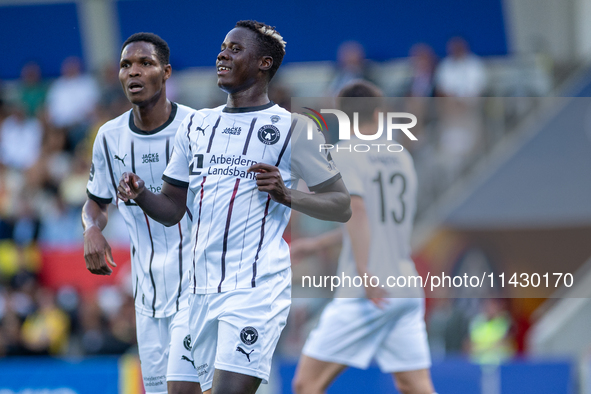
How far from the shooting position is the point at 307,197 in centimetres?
426

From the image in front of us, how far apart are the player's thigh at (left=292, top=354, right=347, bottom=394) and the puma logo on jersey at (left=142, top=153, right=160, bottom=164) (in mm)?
2105

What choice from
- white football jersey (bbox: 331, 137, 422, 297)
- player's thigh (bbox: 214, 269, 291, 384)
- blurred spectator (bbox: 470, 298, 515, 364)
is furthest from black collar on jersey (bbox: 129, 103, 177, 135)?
blurred spectator (bbox: 470, 298, 515, 364)

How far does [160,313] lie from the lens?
5.05 m

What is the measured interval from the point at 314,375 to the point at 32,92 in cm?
1195

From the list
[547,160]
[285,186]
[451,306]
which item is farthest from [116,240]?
[285,186]

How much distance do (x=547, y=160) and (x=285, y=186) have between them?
31.2ft

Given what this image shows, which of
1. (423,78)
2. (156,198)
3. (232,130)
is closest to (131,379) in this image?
(156,198)

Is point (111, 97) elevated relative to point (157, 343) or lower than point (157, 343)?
elevated

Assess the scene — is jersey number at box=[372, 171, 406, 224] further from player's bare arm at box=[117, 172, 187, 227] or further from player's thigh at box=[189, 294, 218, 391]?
player's thigh at box=[189, 294, 218, 391]

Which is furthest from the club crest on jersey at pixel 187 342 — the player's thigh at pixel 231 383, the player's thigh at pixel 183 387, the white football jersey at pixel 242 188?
the player's thigh at pixel 231 383

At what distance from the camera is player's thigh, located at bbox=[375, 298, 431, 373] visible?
6.12 meters

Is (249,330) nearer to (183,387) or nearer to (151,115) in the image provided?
(183,387)

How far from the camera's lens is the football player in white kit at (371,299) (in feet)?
20.1

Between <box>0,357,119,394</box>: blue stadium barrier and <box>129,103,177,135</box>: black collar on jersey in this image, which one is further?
<box>0,357,119,394</box>: blue stadium barrier
